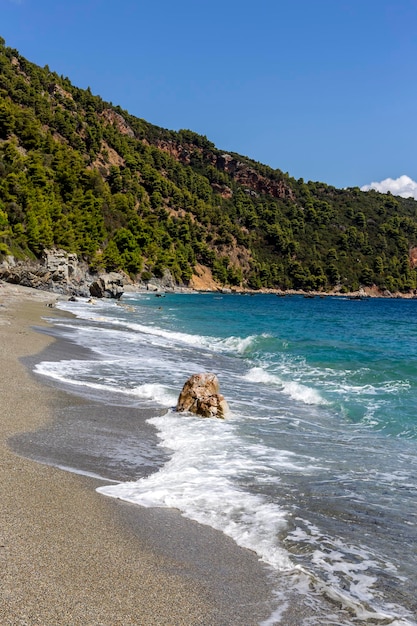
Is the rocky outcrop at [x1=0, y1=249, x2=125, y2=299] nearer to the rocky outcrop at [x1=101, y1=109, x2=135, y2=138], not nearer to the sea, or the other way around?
the sea

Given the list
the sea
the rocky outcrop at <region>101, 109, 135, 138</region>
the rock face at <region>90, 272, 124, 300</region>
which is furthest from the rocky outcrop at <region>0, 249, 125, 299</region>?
the rocky outcrop at <region>101, 109, 135, 138</region>

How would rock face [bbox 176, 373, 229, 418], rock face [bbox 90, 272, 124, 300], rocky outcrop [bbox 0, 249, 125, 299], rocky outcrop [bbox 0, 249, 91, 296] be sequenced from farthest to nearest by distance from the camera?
rock face [bbox 90, 272, 124, 300]
rocky outcrop [bbox 0, 249, 125, 299]
rocky outcrop [bbox 0, 249, 91, 296]
rock face [bbox 176, 373, 229, 418]

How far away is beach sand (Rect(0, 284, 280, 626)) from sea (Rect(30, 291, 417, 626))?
289 millimetres

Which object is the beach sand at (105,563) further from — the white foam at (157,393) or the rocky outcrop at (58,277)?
the rocky outcrop at (58,277)

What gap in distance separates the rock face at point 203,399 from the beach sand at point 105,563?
4.43 meters

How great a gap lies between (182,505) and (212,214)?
512 ft

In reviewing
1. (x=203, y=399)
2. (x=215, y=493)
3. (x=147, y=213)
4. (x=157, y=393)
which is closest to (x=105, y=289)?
(x=157, y=393)

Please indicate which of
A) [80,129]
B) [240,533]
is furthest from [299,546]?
[80,129]

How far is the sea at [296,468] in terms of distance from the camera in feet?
14.4

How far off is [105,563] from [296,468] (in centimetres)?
402

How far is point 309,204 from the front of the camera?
19500 centimetres

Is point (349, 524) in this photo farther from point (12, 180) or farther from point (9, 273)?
point (12, 180)

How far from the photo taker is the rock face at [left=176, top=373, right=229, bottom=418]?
10.4 m

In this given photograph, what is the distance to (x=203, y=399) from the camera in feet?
34.0
